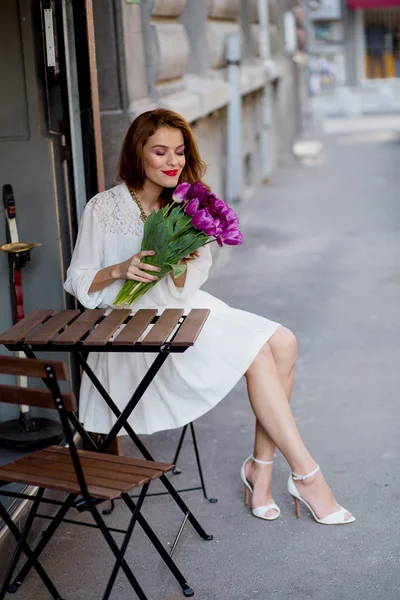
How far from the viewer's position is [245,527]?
12.7 feet

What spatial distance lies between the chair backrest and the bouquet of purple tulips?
83 cm

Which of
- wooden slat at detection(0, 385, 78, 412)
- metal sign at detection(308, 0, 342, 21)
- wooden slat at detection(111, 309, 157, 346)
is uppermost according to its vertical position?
metal sign at detection(308, 0, 342, 21)

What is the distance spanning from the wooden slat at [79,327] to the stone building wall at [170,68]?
193 centimetres

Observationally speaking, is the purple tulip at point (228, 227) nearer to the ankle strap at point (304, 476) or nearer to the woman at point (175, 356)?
the woman at point (175, 356)

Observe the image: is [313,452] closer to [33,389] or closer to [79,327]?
[79,327]

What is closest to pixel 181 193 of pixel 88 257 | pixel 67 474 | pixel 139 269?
pixel 139 269

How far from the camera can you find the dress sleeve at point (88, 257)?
3791 mm

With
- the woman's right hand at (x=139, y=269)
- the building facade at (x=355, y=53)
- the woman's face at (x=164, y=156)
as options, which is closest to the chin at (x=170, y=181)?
A: the woman's face at (x=164, y=156)

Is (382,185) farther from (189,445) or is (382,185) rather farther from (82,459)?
(82,459)

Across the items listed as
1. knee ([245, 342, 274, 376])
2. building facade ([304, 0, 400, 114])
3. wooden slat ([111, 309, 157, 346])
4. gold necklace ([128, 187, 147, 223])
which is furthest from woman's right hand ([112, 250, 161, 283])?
building facade ([304, 0, 400, 114])

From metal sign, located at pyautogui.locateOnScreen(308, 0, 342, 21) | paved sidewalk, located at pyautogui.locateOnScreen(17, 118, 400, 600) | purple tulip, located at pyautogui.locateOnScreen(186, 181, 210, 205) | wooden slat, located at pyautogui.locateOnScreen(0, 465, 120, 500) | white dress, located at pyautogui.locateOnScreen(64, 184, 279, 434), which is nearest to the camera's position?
wooden slat, located at pyautogui.locateOnScreen(0, 465, 120, 500)

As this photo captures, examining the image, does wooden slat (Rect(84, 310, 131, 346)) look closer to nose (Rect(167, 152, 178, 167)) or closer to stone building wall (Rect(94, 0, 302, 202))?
nose (Rect(167, 152, 178, 167))

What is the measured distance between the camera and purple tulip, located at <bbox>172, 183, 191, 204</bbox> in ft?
11.9

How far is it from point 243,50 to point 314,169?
11.8ft
